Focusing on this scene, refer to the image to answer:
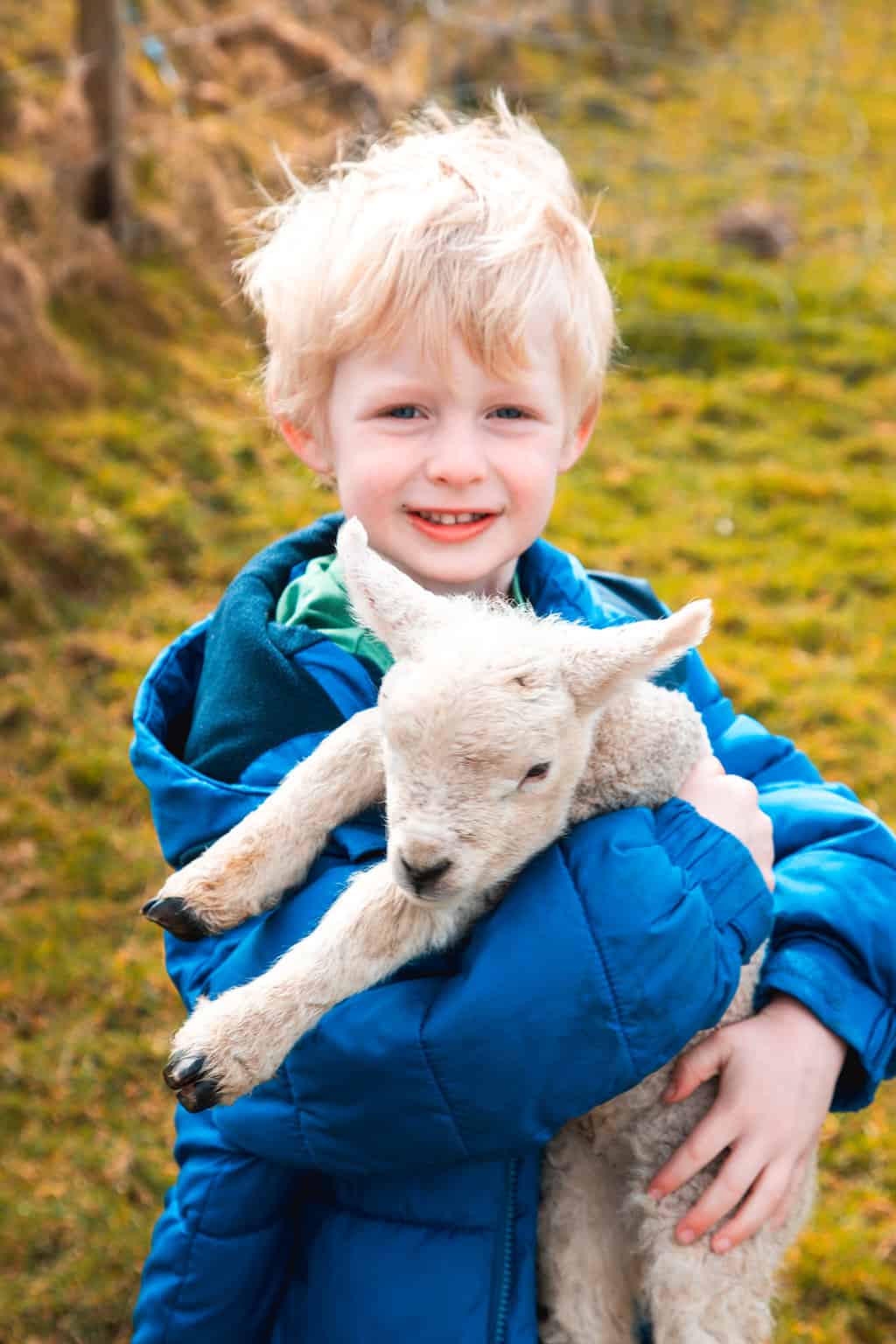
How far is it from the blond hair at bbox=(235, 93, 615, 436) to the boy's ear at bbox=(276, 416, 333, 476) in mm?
21

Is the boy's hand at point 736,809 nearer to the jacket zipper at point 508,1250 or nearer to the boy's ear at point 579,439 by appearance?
the jacket zipper at point 508,1250

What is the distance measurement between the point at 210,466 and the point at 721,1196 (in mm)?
5222

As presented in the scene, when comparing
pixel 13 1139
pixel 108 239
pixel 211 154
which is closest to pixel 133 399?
pixel 108 239

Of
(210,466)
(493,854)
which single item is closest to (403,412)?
(493,854)

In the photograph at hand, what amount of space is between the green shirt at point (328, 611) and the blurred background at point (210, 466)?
198cm

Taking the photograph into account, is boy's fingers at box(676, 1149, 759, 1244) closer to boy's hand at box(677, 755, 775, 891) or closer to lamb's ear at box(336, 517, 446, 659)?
boy's hand at box(677, 755, 775, 891)

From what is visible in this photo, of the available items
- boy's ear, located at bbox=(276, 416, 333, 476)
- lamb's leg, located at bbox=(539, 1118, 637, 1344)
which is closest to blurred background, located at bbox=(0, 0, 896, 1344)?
lamb's leg, located at bbox=(539, 1118, 637, 1344)

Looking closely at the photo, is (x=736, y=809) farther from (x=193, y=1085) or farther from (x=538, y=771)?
(x=193, y=1085)

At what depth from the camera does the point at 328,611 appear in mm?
2475

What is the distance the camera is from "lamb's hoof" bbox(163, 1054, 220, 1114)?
1922 mm

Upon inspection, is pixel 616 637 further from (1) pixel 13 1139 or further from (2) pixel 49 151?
(2) pixel 49 151

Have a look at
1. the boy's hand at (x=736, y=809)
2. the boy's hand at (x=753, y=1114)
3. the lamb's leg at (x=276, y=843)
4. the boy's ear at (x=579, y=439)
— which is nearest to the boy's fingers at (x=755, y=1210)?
the boy's hand at (x=753, y=1114)

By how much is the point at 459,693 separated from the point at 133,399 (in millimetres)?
5414

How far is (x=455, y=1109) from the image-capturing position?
192cm
